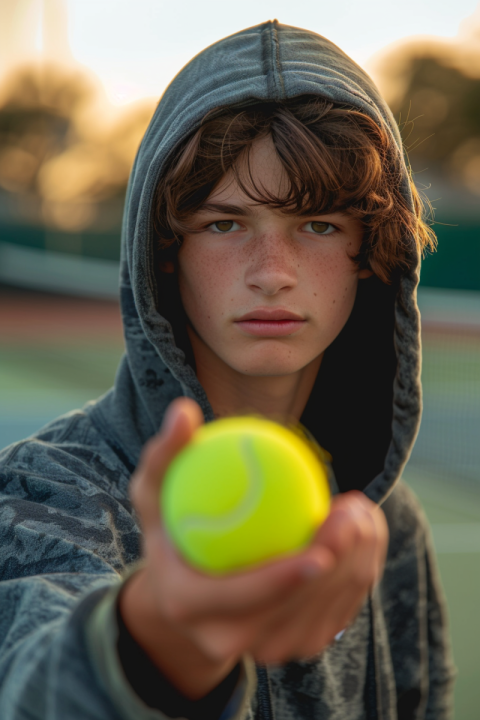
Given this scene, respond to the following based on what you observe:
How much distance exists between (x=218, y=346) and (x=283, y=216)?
36cm

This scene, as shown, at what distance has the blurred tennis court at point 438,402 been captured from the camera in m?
4.18

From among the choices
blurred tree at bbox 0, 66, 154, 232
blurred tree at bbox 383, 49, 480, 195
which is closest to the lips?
blurred tree at bbox 0, 66, 154, 232

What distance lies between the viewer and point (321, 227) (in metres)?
1.85

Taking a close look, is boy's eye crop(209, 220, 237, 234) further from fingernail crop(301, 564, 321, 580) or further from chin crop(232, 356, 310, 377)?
fingernail crop(301, 564, 321, 580)

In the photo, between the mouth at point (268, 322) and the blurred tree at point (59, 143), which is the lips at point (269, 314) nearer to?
the mouth at point (268, 322)

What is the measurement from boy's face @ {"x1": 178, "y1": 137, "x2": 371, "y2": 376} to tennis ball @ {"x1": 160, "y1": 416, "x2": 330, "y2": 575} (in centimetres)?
86

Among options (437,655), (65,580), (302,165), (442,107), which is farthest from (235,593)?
(442,107)

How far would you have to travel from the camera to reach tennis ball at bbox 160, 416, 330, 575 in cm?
81

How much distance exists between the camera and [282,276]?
1688 millimetres

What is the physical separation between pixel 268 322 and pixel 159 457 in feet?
3.20

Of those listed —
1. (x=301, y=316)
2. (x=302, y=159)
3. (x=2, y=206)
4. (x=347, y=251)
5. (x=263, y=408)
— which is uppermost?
(x=302, y=159)

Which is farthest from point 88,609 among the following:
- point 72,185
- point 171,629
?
point 72,185

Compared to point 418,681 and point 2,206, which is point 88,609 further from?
point 2,206

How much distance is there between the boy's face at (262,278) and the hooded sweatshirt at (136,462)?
0.14 meters
